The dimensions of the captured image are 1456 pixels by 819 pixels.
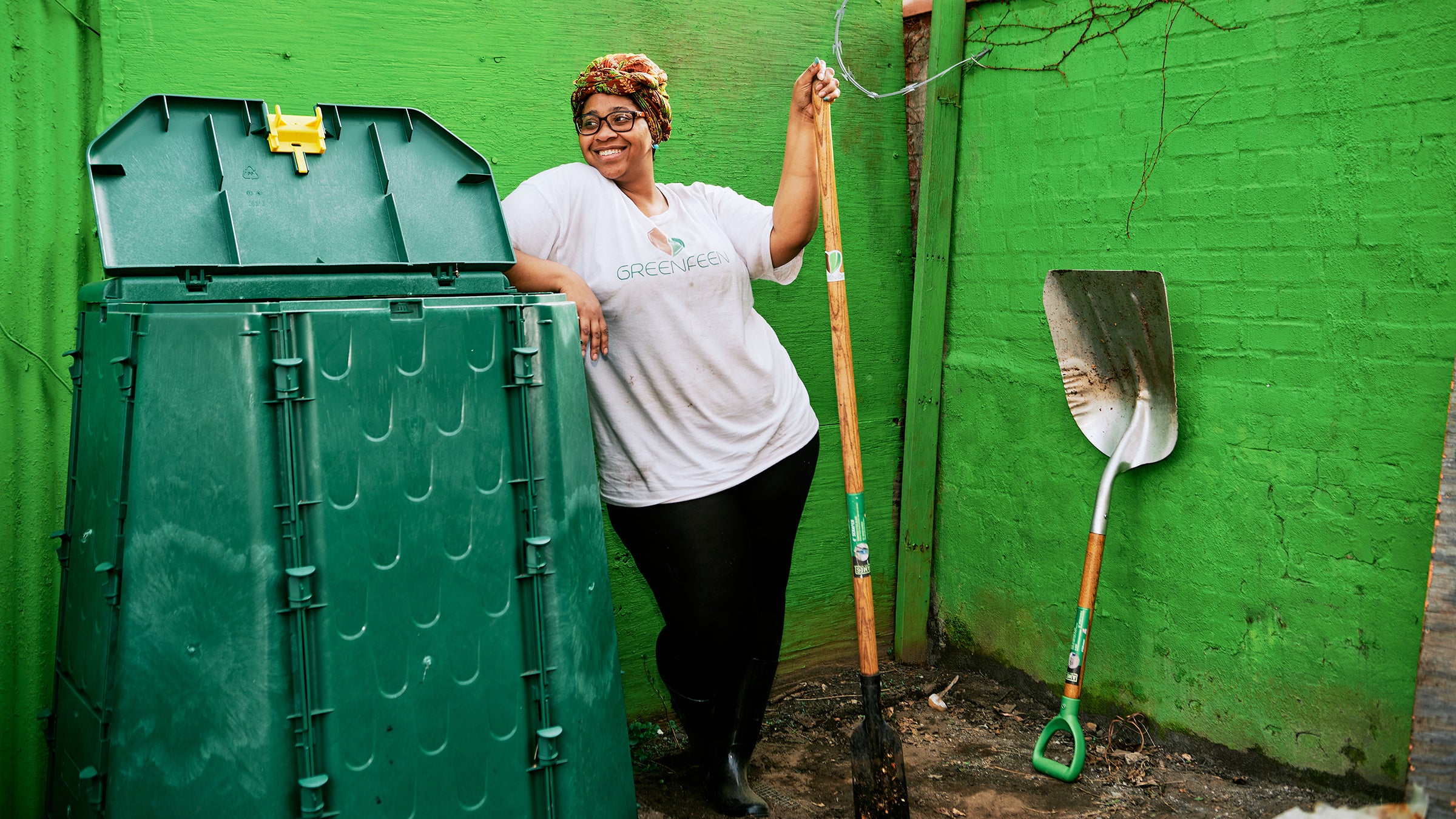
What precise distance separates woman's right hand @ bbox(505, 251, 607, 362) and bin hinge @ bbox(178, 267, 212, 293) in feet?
2.10

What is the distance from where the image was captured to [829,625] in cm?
366

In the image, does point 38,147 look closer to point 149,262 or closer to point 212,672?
point 149,262

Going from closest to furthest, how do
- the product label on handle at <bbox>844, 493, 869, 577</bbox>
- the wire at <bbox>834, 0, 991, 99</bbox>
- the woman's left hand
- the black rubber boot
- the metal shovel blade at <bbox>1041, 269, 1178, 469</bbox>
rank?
the woman's left hand
the product label on handle at <bbox>844, 493, 869, 577</bbox>
the black rubber boot
the metal shovel blade at <bbox>1041, 269, 1178, 469</bbox>
the wire at <bbox>834, 0, 991, 99</bbox>

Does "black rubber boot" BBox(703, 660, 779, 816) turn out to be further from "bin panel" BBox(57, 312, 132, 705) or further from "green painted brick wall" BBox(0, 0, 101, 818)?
"green painted brick wall" BBox(0, 0, 101, 818)

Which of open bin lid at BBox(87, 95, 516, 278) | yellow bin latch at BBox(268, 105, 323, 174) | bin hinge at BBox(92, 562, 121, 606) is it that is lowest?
bin hinge at BBox(92, 562, 121, 606)

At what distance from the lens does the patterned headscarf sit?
91.4 inches

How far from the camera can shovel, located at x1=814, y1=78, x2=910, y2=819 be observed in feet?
8.04

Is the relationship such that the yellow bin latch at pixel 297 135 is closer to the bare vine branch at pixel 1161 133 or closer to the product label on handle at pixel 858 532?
the product label on handle at pixel 858 532

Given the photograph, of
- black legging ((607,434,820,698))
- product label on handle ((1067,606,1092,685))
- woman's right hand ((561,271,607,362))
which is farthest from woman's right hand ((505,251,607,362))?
product label on handle ((1067,606,1092,685))

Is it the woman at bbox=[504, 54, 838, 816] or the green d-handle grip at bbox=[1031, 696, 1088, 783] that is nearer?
the woman at bbox=[504, 54, 838, 816]

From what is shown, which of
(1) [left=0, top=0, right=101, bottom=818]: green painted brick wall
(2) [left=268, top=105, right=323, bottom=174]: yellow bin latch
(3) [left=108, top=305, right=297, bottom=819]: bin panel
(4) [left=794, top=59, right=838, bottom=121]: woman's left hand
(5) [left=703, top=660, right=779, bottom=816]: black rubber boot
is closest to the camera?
(3) [left=108, top=305, right=297, bottom=819]: bin panel

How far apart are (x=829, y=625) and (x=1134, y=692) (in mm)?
1058

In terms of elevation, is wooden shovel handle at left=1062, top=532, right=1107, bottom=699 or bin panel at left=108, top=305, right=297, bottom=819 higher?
bin panel at left=108, top=305, right=297, bottom=819

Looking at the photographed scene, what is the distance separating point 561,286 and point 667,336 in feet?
0.96
